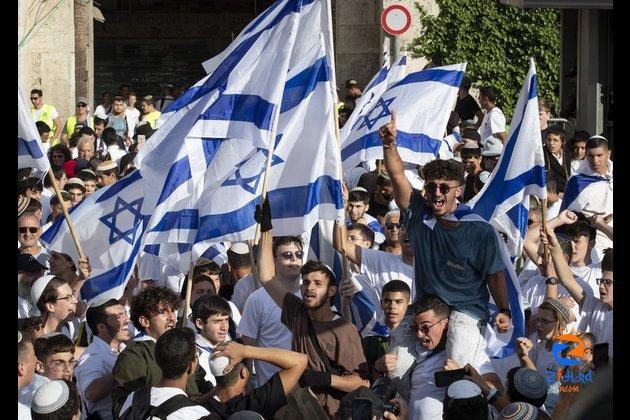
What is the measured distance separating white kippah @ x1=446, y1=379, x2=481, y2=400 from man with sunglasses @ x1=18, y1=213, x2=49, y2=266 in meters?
4.76

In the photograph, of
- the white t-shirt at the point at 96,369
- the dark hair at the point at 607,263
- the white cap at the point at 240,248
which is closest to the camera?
the white t-shirt at the point at 96,369

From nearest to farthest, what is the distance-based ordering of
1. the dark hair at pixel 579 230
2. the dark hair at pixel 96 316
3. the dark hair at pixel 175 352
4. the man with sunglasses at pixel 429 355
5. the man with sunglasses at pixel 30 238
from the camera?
the dark hair at pixel 175 352, the man with sunglasses at pixel 429 355, the dark hair at pixel 96 316, the dark hair at pixel 579 230, the man with sunglasses at pixel 30 238

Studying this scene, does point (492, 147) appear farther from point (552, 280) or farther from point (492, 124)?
point (552, 280)

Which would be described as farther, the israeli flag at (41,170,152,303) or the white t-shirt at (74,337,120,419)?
the israeli flag at (41,170,152,303)

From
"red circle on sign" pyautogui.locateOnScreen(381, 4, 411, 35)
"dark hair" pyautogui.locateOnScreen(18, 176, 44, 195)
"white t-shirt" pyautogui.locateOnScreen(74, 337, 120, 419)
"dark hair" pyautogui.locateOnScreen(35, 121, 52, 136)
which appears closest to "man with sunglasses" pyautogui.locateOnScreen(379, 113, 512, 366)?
"white t-shirt" pyautogui.locateOnScreen(74, 337, 120, 419)

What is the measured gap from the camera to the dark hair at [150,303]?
24.3 ft

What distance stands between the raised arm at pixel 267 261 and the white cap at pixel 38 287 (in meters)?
1.28

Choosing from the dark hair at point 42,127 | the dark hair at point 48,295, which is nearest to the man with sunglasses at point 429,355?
the dark hair at point 48,295

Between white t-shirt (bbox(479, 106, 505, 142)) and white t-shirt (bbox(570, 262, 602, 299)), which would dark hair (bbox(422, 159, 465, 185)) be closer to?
white t-shirt (bbox(570, 262, 602, 299))

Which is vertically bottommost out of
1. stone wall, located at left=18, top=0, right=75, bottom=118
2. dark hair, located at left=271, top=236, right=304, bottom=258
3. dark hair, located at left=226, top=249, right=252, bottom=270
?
dark hair, located at left=226, top=249, right=252, bottom=270

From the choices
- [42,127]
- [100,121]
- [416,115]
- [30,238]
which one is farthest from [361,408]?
[100,121]

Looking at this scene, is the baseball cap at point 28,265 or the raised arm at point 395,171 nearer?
the raised arm at point 395,171

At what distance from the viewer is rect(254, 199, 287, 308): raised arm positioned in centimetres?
795

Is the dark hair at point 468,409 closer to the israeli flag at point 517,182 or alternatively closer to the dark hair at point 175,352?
the dark hair at point 175,352
